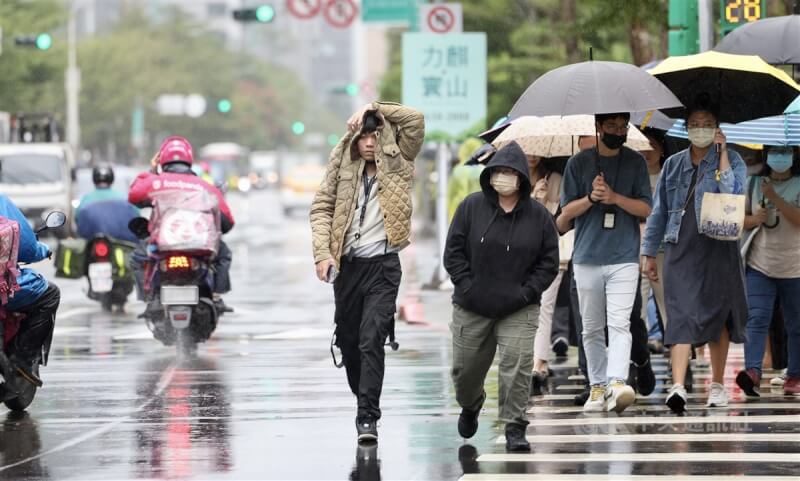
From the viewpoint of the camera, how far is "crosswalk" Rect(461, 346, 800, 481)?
Result: 9055mm

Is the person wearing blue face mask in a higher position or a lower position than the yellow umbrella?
lower

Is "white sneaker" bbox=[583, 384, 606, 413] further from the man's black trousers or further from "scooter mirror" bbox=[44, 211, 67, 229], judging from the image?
"scooter mirror" bbox=[44, 211, 67, 229]

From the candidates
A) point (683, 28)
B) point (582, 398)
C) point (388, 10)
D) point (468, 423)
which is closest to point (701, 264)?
point (582, 398)

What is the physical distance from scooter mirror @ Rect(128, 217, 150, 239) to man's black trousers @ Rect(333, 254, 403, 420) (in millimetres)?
6375

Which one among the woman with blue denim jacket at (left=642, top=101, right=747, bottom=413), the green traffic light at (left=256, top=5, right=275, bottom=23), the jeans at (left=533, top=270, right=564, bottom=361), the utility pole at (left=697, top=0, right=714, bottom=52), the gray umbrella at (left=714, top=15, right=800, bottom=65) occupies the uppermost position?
the green traffic light at (left=256, top=5, right=275, bottom=23)

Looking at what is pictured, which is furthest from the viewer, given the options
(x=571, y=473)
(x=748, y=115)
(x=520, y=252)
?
(x=748, y=115)

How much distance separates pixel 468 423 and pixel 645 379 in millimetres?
2419

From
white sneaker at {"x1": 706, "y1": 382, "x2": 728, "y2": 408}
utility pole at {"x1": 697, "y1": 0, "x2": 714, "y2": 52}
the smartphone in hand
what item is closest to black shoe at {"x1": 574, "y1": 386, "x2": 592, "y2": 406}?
white sneaker at {"x1": 706, "y1": 382, "x2": 728, "y2": 408}

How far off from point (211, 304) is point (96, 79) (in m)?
73.3

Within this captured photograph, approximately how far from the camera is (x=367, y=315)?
1020cm

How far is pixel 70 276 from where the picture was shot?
70.2 feet

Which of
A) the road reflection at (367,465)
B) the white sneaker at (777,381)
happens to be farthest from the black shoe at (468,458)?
the white sneaker at (777,381)

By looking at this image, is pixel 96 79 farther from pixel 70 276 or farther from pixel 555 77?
pixel 555 77

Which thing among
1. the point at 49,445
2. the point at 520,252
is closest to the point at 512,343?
the point at 520,252
